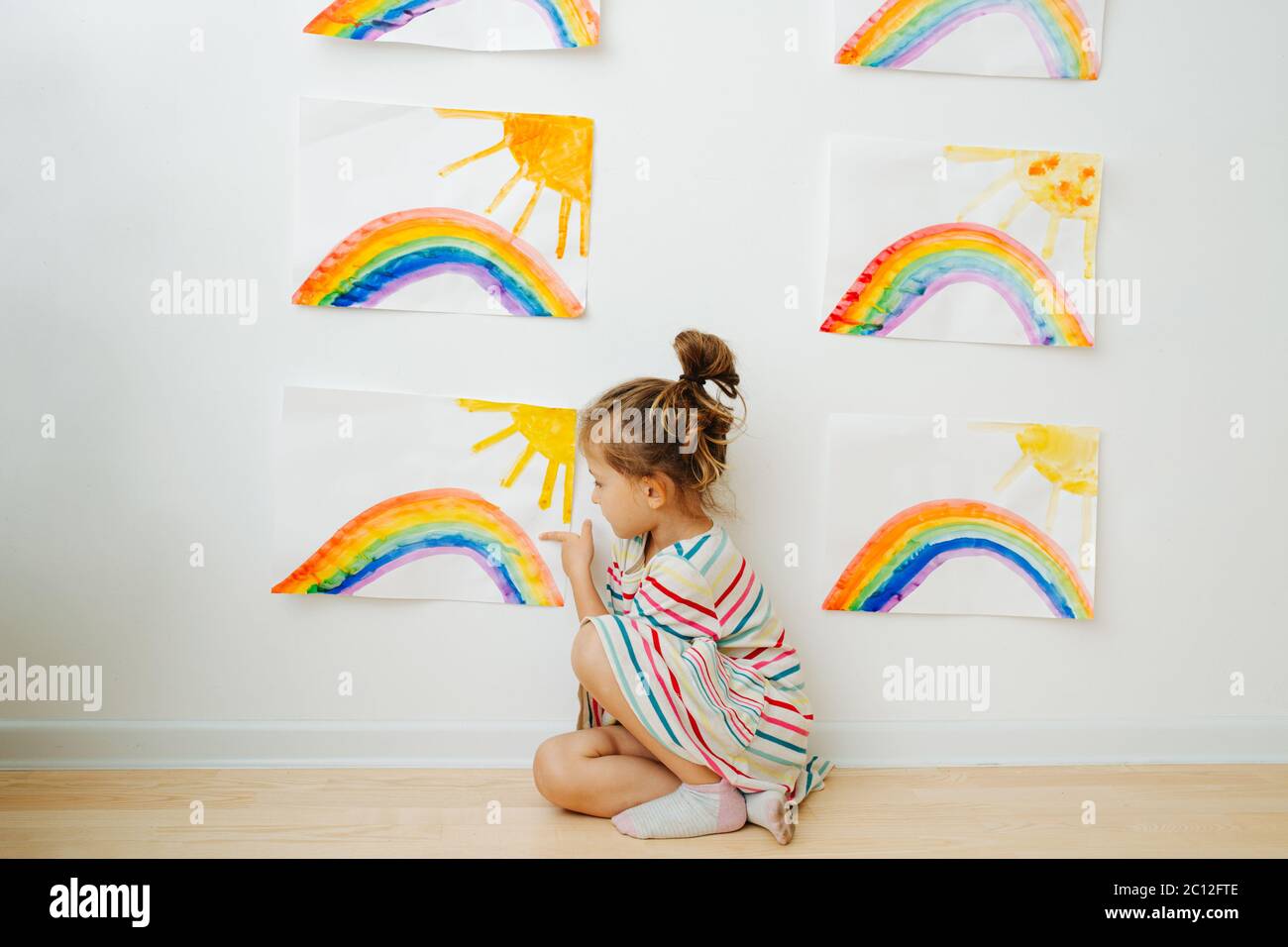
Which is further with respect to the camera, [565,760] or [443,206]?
[443,206]

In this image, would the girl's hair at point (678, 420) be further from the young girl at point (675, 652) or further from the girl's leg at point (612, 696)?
the girl's leg at point (612, 696)

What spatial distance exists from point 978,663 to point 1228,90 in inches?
37.3

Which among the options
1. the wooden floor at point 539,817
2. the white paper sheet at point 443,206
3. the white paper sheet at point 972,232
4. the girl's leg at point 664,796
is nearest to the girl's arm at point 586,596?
the girl's leg at point 664,796

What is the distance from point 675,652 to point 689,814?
0.20 meters

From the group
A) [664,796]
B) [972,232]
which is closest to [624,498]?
[664,796]

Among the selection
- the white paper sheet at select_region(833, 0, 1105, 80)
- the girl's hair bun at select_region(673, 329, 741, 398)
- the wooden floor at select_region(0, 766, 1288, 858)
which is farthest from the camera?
the white paper sheet at select_region(833, 0, 1105, 80)

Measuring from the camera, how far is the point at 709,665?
131cm

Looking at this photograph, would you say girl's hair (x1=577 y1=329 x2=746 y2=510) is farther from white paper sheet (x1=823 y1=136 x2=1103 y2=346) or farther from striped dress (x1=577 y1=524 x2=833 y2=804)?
white paper sheet (x1=823 y1=136 x2=1103 y2=346)

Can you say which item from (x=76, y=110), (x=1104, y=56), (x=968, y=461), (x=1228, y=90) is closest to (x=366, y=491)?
(x=76, y=110)

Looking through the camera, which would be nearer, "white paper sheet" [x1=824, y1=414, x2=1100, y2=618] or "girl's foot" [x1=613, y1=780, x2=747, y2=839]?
"girl's foot" [x1=613, y1=780, x2=747, y2=839]

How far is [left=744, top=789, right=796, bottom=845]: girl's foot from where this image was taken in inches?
50.1

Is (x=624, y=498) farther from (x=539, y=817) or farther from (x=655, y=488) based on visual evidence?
(x=539, y=817)

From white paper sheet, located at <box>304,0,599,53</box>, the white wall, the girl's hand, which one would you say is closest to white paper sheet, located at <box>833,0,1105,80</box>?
the white wall

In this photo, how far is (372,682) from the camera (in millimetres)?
1473
